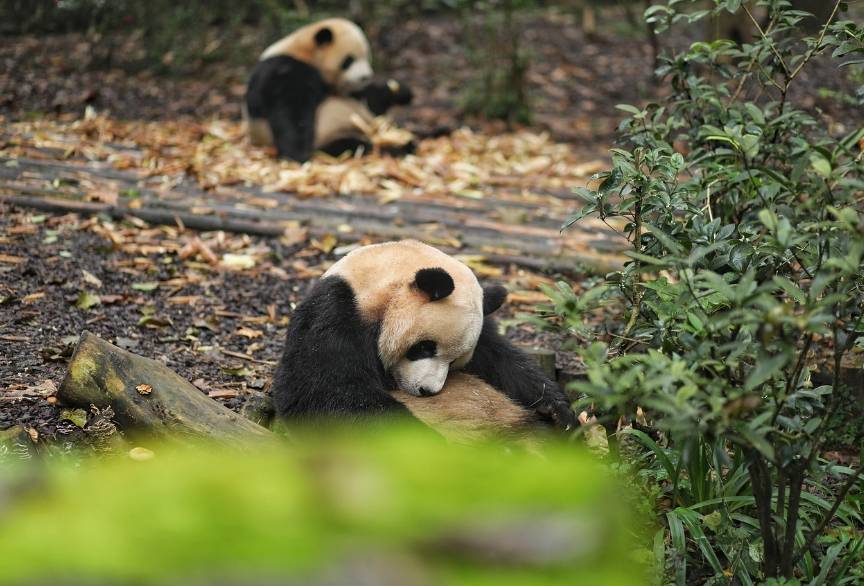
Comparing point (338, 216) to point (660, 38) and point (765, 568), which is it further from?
point (660, 38)

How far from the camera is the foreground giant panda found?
3.34 m

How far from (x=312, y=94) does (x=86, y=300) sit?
3.93 meters

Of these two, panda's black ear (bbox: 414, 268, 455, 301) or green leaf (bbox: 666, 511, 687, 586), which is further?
panda's black ear (bbox: 414, 268, 455, 301)

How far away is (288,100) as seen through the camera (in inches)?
316

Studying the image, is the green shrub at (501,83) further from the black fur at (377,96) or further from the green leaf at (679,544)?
the green leaf at (679,544)

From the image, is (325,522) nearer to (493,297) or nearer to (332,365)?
(332,365)

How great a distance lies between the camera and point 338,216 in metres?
6.48

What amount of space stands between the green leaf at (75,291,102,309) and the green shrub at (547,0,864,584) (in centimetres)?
274

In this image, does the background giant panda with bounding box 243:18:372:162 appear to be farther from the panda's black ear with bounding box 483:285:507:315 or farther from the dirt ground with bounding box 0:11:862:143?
the panda's black ear with bounding box 483:285:507:315

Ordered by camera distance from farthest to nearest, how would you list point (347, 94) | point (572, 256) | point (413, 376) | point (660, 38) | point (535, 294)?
point (660, 38), point (347, 94), point (572, 256), point (535, 294), point (413, 376)

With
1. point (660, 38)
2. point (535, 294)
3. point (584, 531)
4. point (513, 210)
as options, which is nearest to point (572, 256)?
point (535, 294)

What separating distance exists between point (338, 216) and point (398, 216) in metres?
0.41

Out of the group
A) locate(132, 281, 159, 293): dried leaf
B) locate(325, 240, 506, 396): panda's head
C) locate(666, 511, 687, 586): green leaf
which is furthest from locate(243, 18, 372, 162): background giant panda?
locate(666, 511, 687, 586): green leaf

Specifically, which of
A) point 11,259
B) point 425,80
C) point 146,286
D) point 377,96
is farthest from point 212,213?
point 425,80
